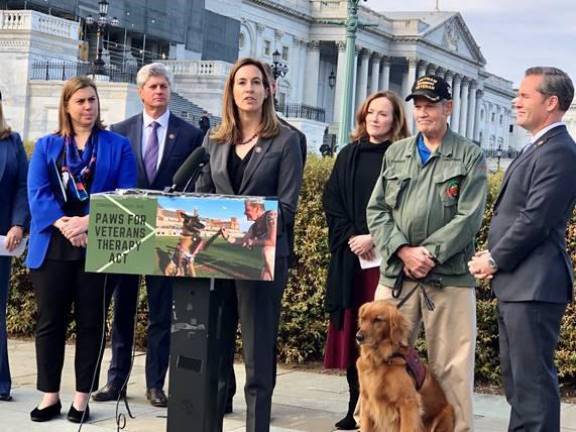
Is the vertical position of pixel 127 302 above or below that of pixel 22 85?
below

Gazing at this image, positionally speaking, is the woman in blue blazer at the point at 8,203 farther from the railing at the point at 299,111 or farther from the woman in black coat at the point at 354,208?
the railing at the point at 299,111

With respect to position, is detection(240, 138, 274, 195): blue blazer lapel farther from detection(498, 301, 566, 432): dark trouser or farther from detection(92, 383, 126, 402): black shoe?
detection(92, 383, 126, 402): black shoe

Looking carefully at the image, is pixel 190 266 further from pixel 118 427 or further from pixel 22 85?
pixel 22 85

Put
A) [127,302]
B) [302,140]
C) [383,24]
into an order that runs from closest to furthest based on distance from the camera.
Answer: [302,140] → [127,302] → [383,24]

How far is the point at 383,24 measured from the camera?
327 feet

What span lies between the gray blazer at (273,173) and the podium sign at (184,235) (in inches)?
26.4

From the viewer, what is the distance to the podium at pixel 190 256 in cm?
492

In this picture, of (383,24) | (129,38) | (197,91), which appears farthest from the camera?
(383,24)

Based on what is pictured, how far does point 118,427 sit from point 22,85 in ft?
124

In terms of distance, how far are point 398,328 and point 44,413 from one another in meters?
2.42

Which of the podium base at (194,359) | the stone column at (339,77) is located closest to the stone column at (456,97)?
the stone column at (339,77)

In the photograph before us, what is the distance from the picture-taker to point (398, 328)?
556cm

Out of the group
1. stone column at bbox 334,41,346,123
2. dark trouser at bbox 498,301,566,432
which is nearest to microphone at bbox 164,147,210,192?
dark trouser at bbox 498,301,566,432

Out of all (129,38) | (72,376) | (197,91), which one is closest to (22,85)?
(197,91)
